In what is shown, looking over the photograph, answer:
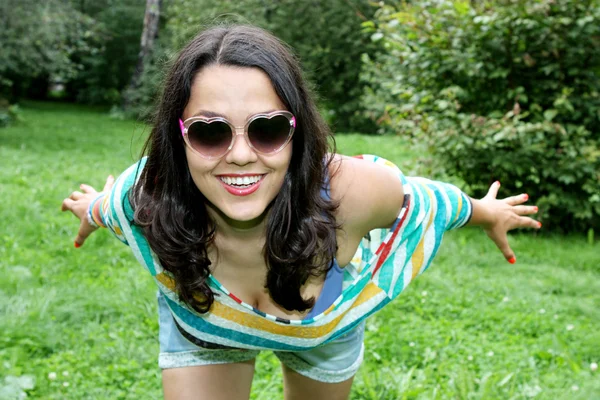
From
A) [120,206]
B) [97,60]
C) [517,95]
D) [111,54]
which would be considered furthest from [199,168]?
[111,54]

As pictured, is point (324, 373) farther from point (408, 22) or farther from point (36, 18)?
point (36, 18)

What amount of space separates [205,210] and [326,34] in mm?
15741

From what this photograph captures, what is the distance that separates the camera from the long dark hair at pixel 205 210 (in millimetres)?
1817

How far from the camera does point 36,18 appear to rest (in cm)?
1230

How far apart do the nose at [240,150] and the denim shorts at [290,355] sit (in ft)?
2.48

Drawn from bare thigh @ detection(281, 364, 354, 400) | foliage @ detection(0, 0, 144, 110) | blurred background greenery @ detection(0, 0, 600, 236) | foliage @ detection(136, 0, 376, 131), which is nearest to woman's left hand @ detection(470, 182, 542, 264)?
bare thigh @ detection(281, 364, 354, 400)

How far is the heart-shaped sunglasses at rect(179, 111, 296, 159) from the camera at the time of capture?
65.7 inches

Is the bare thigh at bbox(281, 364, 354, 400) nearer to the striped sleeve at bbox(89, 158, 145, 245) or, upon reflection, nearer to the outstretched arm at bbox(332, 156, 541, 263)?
the outstretched arm at bbox(332, 156, 541, 263)

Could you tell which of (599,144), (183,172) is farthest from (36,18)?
(183,172)

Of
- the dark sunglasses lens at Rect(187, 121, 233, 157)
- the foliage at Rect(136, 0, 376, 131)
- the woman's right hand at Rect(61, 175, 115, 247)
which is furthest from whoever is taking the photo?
the foliage at Rect(136, 0, 376, 131)

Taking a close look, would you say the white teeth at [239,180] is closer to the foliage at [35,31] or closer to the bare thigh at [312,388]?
the bare thigh at [312,388]

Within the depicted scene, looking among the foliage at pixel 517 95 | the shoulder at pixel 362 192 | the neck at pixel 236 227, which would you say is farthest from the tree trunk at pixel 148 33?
the shoulder at pixel 362 192

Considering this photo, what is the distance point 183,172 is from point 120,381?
1628 mm

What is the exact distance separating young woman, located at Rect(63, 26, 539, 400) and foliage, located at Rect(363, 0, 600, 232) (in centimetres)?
357
